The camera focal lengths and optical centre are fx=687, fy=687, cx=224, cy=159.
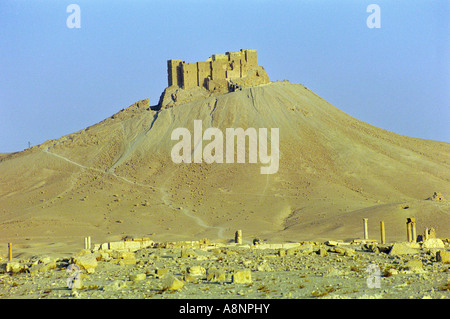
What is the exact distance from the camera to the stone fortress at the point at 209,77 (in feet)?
272

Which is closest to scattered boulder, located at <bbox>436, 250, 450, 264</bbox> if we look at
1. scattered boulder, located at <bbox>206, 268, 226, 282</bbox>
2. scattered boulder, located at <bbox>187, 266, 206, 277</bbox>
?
scattered boulder, located at <bbox>206, 268, 226, 282</bbox>

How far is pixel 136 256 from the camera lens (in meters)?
23.9

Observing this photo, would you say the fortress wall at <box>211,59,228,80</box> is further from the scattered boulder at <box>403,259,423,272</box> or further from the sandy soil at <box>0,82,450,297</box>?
the scattered boulder at <box>403,259,423,272</box>

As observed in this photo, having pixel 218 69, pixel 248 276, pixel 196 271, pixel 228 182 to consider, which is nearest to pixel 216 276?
pixel 248 276

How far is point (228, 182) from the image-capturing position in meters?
63.6

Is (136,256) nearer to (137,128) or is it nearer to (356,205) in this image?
(356,205)

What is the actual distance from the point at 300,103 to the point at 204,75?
12381mm

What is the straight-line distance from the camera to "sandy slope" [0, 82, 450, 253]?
166ft

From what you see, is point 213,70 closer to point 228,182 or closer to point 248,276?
point 228,182

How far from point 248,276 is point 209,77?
69659mm

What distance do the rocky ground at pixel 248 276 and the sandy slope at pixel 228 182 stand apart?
70.7 feet

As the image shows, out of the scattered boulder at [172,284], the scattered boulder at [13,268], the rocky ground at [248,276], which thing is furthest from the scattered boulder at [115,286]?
the scattered boulder at [13,268]

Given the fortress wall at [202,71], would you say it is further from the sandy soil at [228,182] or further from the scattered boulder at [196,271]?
the scattered boulder at [196,271]
